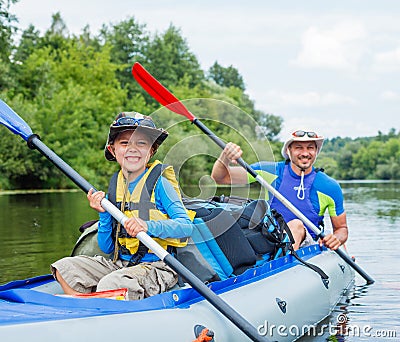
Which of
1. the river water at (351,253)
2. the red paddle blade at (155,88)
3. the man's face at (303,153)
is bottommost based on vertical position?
the river water at (351,253)

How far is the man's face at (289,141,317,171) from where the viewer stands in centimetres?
568

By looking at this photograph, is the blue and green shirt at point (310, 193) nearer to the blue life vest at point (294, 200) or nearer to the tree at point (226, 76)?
the blue life vest at point (294, 200)

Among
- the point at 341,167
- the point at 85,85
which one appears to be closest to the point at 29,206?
the point at 85,85

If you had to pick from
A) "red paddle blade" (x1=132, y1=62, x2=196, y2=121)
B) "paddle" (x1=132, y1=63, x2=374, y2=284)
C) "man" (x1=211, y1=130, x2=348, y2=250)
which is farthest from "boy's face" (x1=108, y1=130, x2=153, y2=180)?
"man" (x1=211, y1=130, x2=348, y2=250)

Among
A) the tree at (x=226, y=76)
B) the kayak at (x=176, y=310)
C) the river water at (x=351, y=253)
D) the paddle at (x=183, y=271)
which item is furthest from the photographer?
the tree at (x=226, y=76)

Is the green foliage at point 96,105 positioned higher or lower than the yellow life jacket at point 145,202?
higher

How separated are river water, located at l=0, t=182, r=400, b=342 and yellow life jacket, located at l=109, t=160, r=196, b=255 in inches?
57.6

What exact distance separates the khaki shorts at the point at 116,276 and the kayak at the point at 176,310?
199mm

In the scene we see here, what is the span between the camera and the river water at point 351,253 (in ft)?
16.2

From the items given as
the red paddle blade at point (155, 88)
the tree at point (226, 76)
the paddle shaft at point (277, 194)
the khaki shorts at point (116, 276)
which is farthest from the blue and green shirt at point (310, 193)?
the tree at point (226, 76)

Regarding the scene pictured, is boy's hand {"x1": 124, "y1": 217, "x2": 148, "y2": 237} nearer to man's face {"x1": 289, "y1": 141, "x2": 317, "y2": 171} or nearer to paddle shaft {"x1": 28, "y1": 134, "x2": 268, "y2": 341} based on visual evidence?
paddle shaft {"x1": 28, "y1": 134, "x2": 268, "y2": 341}

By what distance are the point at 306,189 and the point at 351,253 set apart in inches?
115

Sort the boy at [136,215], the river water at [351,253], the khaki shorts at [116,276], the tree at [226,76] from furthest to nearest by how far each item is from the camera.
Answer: the tree at [226,76] → the river water at [351,253] → the boy at [136,215] → the khaki shorts at [116,276]

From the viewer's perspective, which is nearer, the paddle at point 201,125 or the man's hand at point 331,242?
the paddle at point 201,125
